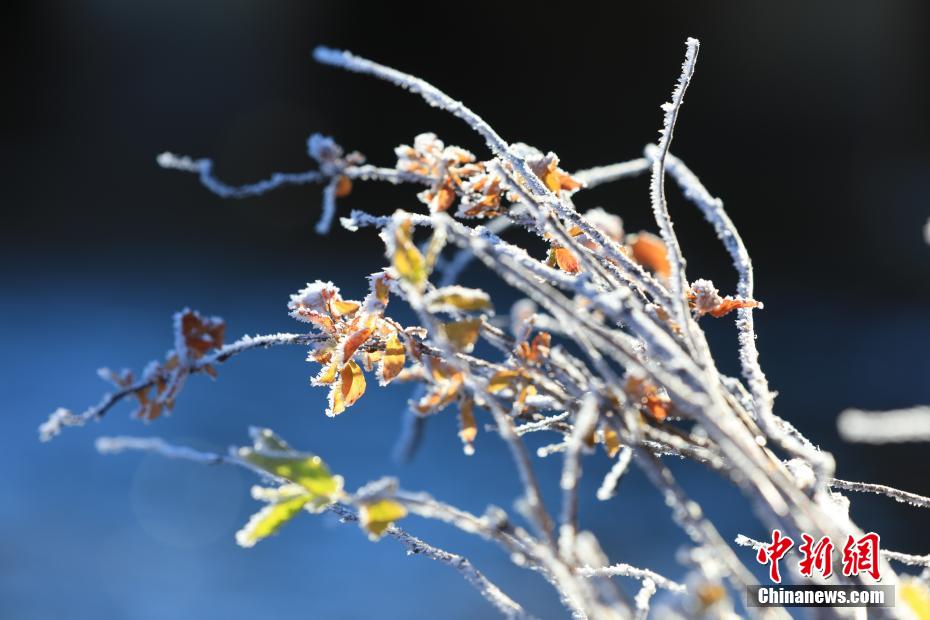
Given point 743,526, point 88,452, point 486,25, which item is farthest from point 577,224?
point 486,25

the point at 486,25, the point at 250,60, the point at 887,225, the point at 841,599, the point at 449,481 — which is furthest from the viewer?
the point at 250,60

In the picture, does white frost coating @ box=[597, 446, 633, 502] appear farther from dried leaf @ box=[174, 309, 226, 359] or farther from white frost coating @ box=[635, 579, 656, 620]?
dried leaf @ box=[174, 309, 226, 359]

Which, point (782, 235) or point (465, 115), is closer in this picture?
point (465, 115)

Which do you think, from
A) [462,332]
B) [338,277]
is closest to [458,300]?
[462,332]

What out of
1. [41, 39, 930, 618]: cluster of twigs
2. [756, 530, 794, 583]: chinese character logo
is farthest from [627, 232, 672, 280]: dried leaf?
[756, 530, 794, 583]: chinese character logo

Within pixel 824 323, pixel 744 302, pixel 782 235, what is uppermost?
pixel 782 235

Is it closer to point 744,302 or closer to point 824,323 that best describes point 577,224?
point 744,302

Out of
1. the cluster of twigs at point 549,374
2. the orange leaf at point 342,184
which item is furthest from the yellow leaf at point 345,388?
the orange leaf at point 342,184
